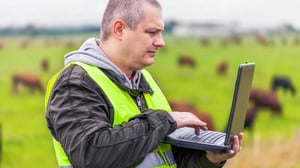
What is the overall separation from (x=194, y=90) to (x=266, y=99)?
1.45 ft

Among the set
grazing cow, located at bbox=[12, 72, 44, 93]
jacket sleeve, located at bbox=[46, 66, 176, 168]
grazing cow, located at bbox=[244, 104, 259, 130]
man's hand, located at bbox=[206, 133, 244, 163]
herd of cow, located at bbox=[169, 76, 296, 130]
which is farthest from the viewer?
grazing cow, located at bbox=[244, 104, 259, 130]

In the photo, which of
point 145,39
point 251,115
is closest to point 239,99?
point 145,39

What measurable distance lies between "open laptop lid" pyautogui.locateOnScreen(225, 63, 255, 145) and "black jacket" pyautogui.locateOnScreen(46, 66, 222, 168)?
0.45 feet

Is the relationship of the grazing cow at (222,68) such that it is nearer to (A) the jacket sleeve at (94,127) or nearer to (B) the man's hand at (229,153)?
(B) the man's hand at (229,153)

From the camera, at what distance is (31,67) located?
4051 mm

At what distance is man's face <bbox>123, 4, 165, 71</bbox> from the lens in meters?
1.70

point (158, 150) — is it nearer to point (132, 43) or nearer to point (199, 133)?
point (199, 133)

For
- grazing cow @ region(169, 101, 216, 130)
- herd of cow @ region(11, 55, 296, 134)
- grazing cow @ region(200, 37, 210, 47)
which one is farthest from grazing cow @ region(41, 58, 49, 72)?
grazing cow @ region(200, 37, 210, 47)

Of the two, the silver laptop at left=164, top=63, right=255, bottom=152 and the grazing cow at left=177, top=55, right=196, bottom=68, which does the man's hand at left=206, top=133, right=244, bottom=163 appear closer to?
the silver laptop at left=164, top=63, right=255, bottom=152

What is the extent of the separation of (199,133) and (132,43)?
0.28m

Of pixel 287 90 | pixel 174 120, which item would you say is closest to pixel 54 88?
pixel 174 120

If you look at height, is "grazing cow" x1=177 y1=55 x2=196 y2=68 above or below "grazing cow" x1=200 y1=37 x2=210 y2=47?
below

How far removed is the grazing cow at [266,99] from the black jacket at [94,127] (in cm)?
265

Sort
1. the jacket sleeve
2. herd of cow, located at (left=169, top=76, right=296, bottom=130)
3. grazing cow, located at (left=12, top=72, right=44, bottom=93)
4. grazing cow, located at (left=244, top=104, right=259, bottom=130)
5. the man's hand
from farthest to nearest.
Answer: grazing cow, located at (left=244, top=104, right=259, bottom=130), herd of cow, located at (left=169, top=76, right=296, bottom=130), grazing cow, located at (left=12, top=72, right=44, bottom=93), the man's hand, the jacket sleeve
